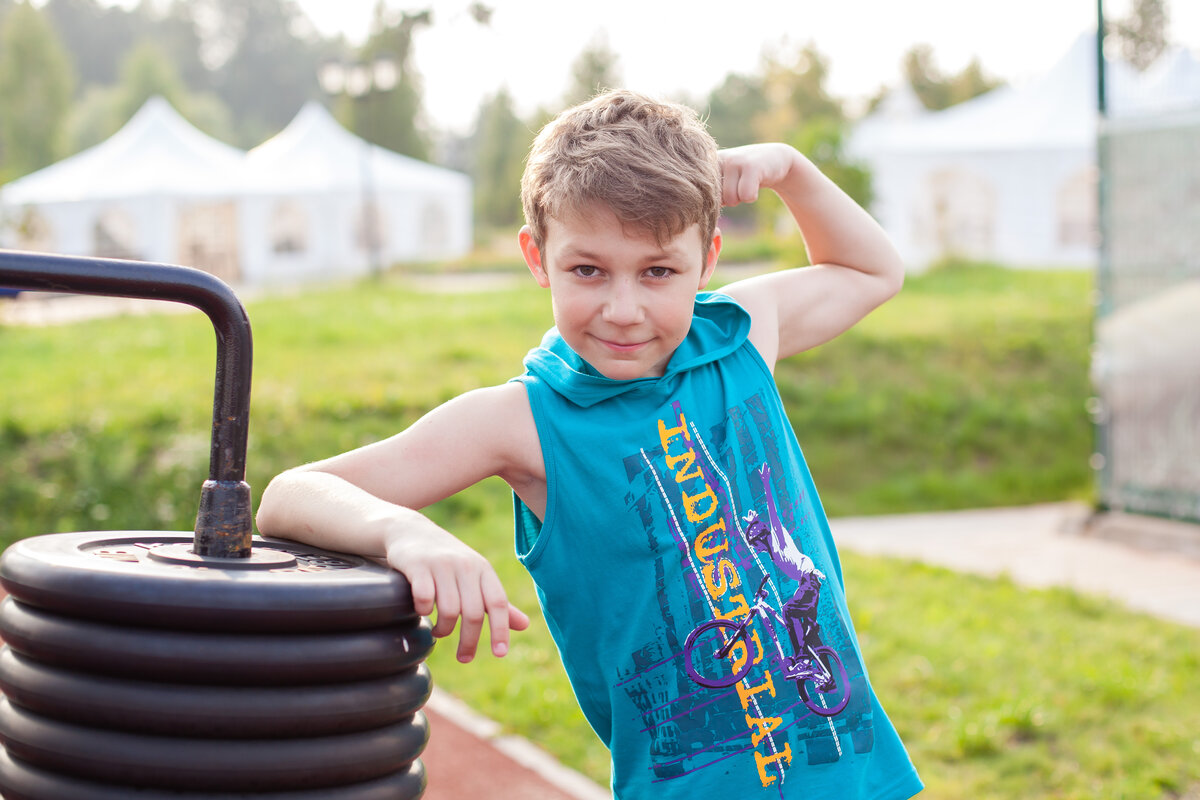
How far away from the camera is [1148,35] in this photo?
725 cm

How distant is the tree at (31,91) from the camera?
38625 millimetres

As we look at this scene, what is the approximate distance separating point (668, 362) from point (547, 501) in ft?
0.92

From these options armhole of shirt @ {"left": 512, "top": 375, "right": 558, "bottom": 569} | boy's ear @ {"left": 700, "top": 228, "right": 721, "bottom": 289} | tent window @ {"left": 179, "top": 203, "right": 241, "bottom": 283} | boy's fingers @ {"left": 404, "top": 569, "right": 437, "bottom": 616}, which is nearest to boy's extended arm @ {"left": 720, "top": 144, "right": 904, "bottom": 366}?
boy's ear @ {"left": 700, "top": 228, "right": 721, "bottom": 289}

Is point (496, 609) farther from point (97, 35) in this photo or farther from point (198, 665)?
point (97, 35)

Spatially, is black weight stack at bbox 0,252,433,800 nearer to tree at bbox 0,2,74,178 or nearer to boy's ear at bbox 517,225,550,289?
boy's ear at bbox 517,225,550,289

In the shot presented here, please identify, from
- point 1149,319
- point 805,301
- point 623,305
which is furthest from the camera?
point 1149,319

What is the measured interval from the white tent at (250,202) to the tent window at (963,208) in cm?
A: 1109

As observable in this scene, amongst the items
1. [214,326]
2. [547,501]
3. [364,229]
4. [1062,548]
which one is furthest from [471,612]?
[364,229]

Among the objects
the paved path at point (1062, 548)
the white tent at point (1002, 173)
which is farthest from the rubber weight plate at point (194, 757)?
the white tent at point (1002, 173)

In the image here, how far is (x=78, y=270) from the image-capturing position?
1106mm

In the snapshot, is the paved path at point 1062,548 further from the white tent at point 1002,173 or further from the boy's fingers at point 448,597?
the white tent at point 1002,173

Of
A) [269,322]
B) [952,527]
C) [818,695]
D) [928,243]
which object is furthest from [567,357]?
[928,243]

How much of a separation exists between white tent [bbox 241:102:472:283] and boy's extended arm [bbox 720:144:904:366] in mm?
22870

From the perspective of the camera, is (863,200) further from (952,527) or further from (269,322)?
(952,527)
